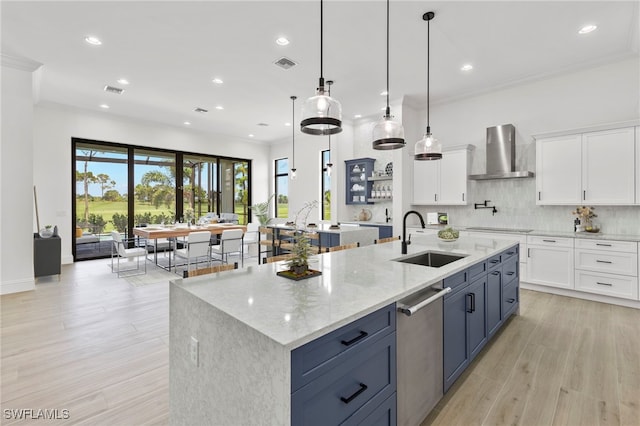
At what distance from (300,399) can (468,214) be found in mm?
5462

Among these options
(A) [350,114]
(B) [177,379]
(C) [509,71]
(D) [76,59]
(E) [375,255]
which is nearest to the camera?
(B) [177,379]

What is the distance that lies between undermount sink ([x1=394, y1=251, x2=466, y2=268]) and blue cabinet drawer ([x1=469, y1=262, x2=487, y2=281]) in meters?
0.17

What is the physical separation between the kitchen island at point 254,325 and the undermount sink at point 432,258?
59 cm

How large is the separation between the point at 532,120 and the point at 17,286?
829cm

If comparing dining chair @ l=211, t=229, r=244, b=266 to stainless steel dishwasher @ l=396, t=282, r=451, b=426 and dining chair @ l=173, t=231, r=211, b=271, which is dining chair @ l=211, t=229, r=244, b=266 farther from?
stainless steel dishwasher @ l=396, t=282, r=451, b=426

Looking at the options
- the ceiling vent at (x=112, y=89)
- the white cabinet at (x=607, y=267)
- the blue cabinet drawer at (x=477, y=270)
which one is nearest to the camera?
the blue cabinet drawer at (x=477, y=270)

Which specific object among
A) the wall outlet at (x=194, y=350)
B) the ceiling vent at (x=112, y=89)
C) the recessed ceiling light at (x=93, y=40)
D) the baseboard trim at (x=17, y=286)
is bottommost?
the baseboard trim at (x=17, y=286)

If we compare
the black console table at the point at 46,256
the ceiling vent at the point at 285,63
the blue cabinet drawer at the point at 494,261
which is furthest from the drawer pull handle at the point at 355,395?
the black console table at the point at 46,256

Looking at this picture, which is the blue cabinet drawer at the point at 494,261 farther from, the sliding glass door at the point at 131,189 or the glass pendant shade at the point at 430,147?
the sliding glass door at the point at 131,189

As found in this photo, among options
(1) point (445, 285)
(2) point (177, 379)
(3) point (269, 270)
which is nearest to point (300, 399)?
(2) point (177, 379)

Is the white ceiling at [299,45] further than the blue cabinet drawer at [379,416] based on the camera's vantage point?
Yes

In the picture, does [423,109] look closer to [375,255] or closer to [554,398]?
[375,255]

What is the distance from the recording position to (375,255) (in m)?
2.62

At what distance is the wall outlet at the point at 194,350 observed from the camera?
1.44 m
